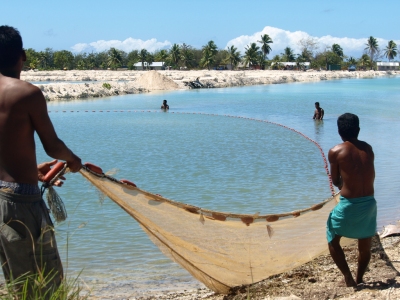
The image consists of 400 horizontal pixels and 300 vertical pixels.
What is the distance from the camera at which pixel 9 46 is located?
8.95 ft

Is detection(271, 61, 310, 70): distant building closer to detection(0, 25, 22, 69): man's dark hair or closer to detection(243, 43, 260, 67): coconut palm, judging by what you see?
detection(243, 43, 260, 67): coconut palm

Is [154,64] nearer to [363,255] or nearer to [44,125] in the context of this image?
[363,255]

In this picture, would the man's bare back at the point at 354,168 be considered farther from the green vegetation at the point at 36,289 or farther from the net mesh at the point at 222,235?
the green vegetation at the point at 36,289

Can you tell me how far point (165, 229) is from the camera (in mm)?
3748

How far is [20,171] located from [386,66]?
393 feet

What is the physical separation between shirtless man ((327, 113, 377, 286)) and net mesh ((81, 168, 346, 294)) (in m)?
0.48

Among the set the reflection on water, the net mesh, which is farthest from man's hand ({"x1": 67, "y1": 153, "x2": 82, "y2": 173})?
the reflection on water

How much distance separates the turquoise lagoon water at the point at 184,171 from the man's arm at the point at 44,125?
441 mm

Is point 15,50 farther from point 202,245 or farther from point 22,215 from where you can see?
point 202,245

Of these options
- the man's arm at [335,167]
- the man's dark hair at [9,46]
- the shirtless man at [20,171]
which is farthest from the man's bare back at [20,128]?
the man's arm at [335,167]

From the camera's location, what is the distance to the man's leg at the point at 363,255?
12.3 feet

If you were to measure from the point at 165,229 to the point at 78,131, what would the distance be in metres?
14.5

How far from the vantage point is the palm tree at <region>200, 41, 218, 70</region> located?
296 ft

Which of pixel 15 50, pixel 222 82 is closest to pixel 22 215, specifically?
pixel 15 50
